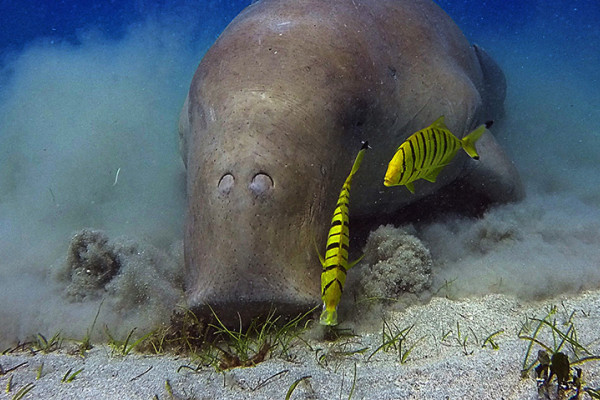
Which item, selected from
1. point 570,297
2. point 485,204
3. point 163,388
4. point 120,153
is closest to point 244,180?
point 163,388

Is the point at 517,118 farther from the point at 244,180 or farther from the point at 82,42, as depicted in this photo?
the point at 82,42

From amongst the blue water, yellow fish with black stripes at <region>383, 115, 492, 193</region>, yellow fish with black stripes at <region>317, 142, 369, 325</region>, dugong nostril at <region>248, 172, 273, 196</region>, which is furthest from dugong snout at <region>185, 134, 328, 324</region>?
the blue water

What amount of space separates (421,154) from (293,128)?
0.84m

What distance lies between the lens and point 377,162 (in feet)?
12.4

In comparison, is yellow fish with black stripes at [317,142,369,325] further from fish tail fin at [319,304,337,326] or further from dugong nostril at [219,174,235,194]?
dugong nostril at [219,174,235,194]

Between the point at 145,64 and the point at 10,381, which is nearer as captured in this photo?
the point at 10,381

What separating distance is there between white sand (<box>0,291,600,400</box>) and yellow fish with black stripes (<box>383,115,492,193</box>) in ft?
3.14

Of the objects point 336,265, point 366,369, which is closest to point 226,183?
point 336,265

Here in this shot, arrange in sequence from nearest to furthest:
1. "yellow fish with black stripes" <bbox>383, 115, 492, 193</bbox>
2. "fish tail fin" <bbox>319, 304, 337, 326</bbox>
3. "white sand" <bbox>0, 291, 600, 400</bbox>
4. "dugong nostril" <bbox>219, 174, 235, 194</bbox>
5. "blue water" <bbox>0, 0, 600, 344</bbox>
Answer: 1. "white sand" <bbox>0, 291, 600, 400</bbox>
2. "fish tail fin" <bbox>319, 304, 337, 326</bbox>
3. "yellow fish with black stripes" <bbox>383, 115, 492, 193</bbox>
4. "dugong nostril" <bbox>219, 174, 235, 194</bbox>
5. "blue water" <bbox>0, 0, 600, 344</bbox>

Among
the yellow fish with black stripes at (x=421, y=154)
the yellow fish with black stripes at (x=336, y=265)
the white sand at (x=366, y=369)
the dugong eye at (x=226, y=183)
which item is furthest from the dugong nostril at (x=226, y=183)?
the white sand at (x=366, y=369)

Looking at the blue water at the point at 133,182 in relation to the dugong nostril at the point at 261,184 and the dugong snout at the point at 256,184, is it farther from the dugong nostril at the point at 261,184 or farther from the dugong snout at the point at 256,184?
the dugong nostril at the point at 261,184

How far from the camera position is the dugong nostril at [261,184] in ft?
8.14

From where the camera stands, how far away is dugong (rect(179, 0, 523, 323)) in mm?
2480

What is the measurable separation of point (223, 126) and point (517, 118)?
10.3m
